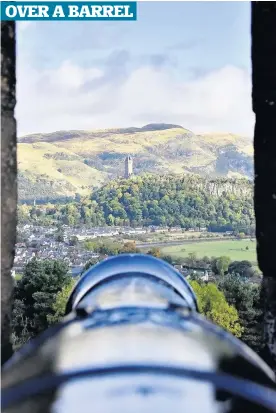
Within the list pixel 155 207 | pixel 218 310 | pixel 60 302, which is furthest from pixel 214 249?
pixel 60 302

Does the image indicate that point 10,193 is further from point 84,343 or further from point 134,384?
point 134,384

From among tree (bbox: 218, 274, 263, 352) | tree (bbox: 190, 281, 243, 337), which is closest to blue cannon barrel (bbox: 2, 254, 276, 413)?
tree (bbox: 190, 281, 243, 337)

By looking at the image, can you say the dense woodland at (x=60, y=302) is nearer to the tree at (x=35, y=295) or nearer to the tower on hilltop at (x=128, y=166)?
the tree at (x=35, y=295)

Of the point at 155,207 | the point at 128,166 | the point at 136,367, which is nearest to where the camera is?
the point at 136,367

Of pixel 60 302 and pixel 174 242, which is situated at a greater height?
pixel 60 302

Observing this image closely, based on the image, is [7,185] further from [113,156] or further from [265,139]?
[113,156]

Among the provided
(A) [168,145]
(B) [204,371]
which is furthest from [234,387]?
(A) [168,145]
